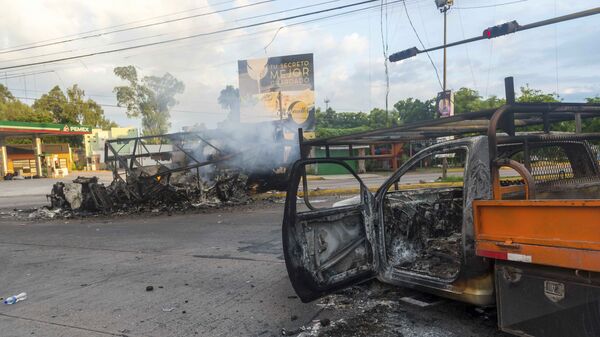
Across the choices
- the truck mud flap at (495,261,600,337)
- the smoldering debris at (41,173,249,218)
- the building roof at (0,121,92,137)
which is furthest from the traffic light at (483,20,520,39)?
the building roof at (0,121,92,137)

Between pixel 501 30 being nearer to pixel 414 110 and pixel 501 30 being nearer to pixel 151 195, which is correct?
pixel 151 195

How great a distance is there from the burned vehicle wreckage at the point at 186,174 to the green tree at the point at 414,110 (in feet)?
111

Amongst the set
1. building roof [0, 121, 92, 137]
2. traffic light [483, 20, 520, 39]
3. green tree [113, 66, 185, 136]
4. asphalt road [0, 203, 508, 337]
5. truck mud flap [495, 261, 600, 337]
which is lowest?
asphalt road [0, 203, 508, 337]

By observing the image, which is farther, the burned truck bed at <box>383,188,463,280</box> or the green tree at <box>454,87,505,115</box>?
the green tree at <box>454,87,505,115</box>

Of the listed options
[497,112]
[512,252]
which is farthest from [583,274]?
[497,112]

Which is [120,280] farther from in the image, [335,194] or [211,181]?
[335,194]

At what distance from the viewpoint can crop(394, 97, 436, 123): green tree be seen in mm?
45588

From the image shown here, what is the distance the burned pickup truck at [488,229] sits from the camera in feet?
8.83

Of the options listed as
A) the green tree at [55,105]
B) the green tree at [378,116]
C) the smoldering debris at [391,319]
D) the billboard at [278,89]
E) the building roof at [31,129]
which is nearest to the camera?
the smoldering debris at [391,319]

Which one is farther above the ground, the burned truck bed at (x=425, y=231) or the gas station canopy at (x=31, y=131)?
the gas station canopy at (x=31, y=131)

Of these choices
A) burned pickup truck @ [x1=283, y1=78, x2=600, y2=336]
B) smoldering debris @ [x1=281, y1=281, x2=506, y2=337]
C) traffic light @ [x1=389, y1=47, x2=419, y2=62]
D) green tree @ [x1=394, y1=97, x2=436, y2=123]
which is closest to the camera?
burned pickup truck @ [x1=283, y1=78, x2=600, y2=336]

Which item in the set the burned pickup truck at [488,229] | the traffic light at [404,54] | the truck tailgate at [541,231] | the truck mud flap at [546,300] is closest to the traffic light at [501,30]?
the traffic light at [404,54]

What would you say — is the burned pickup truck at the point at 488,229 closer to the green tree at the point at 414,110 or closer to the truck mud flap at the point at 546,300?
the truck mud flap at the point at 546,300

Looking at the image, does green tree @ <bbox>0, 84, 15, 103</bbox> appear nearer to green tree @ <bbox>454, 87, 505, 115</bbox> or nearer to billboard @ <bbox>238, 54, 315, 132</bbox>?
billboard @ <bbox>238, 54, 315, 132</bbox>
